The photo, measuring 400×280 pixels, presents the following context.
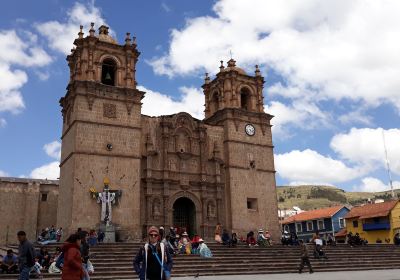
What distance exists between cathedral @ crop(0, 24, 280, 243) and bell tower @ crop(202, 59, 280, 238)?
7cm

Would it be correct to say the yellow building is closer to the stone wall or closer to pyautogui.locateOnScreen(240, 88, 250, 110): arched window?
pyautogui.locateOnScreen(240, 88, 250, 110): arched window

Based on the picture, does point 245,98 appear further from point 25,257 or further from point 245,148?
point 25,257

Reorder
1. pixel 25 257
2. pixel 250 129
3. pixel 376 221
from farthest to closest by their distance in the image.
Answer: pixel 376 221 < pixel 250 129 < pixel 25 257

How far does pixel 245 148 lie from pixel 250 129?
164cm

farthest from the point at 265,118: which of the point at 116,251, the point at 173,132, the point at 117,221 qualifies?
the point at 116,251

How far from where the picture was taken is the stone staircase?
1622cm

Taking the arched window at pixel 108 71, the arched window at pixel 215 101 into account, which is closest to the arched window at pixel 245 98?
the arched window at pixel 215 101

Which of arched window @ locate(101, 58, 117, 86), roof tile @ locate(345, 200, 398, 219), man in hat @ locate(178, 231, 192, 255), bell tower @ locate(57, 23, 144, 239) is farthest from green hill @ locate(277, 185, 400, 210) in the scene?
man in hat @ locate(178, 231, 192, 255)

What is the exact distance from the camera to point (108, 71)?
28.9m

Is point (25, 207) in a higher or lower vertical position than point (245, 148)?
lower

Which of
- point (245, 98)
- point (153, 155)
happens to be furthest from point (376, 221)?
point (153, 155)

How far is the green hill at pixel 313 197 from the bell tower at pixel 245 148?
75.5 metres

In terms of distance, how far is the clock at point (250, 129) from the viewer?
31.6 metres

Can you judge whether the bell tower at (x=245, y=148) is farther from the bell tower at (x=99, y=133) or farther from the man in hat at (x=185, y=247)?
the man in hat at (x=185, y=247)
